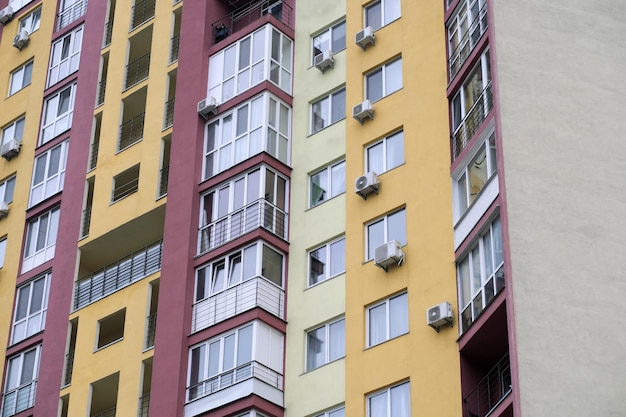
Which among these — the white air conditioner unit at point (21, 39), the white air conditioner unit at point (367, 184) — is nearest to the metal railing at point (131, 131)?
the white air conditioner unit at point (21, 39)

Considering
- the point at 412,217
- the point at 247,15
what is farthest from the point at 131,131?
the point at 412,217

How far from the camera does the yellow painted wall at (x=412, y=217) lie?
35.4m

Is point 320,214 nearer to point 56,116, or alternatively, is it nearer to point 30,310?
point 30,310

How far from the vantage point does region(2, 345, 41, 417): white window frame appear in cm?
4525

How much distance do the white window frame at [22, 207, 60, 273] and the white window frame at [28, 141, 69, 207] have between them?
0.78m

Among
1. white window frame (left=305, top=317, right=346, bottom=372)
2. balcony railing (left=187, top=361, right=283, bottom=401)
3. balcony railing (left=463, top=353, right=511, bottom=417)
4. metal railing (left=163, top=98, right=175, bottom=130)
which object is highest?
metal railing (left=163, top=98, right=175, bottom=130)

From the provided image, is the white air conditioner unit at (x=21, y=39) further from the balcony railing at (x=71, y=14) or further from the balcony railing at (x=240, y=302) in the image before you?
the balcony railing at (x=240, y=302)

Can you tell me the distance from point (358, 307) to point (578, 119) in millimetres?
8110

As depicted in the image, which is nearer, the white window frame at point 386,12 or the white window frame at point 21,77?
the white window frame at point 386,12

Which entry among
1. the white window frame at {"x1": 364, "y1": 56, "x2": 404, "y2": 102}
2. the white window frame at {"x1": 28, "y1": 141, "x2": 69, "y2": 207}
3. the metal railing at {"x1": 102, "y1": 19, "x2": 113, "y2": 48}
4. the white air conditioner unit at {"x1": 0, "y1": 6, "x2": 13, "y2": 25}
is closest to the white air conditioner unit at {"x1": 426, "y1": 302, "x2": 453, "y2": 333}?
the white window frame at {"x1": 364, "y1": 56, "x2": 404, "y2": 102}

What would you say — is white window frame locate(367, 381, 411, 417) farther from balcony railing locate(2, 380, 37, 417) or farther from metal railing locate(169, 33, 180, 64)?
metal railing locate(169, 33, 180, 64)

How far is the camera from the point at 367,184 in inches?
1561

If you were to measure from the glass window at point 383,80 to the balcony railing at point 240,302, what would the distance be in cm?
694

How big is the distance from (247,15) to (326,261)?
12035 mm
